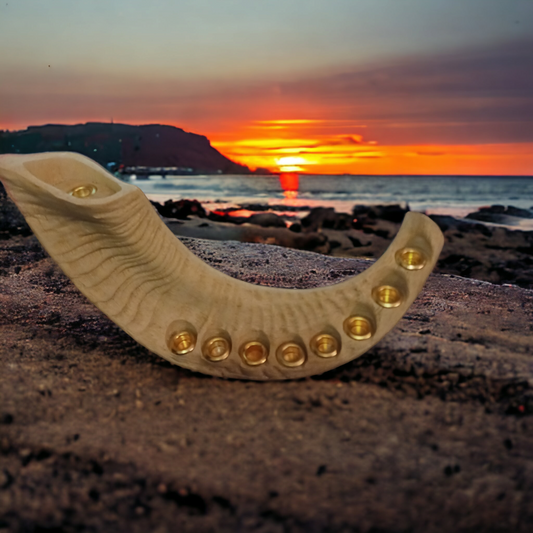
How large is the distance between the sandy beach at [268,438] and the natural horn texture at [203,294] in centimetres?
19

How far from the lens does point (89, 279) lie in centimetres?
234

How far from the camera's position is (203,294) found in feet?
7.82

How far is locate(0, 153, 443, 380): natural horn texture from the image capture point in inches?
88.1

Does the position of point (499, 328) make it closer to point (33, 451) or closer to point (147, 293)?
point (147, 293)

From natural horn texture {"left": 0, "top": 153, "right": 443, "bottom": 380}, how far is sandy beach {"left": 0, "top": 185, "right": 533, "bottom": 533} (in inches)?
7.4

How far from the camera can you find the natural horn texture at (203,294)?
2.24 metres

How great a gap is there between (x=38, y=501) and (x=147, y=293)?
3.41ft

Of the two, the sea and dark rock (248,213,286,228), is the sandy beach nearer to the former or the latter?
dark rock (248,213,286,228)

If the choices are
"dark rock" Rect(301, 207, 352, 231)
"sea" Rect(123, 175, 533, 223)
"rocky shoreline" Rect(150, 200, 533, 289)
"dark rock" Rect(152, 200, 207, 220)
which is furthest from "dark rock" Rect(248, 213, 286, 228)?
"sea" Rect(123, 175, 533, 223)

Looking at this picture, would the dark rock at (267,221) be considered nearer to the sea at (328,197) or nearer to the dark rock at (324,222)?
the dark rock at (324,222)

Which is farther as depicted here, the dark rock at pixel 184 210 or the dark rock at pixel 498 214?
the dark rock at pixel 498 214

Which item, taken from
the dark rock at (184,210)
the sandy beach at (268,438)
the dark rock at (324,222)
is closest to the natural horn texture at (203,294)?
the sandy beach at (268,438)

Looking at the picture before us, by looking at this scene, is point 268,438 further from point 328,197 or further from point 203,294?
point 328,197

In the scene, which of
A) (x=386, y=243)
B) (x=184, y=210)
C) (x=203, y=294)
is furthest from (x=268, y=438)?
(x=184, y=210)
